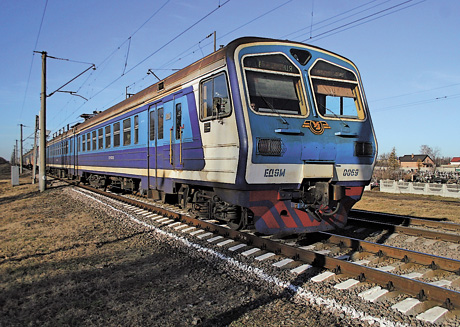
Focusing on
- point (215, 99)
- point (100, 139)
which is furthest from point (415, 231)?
point (100, 139)

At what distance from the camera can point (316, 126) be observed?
6.03 metres

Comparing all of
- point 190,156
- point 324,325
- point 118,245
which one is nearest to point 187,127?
point 190,156

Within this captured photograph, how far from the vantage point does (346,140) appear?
6371mm

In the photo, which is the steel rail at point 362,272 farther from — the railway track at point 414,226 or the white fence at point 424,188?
the white fence at point 424,188

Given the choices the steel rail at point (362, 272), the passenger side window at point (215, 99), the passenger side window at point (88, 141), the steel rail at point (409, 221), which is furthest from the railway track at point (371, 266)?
the passenger side window at point (88, 141)

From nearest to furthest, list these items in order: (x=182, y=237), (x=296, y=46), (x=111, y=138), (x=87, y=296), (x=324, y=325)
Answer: (x=324, y=325), (x=87, y=296), (x=296, y=46), (x=182, y=237), (x=111, y=138)

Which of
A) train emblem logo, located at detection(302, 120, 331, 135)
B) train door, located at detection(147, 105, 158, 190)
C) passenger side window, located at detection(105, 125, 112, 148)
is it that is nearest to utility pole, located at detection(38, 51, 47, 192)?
passenger side window, located at detection(105, 125, 112, 148)

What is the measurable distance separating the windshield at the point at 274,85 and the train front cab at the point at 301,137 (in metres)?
0.02

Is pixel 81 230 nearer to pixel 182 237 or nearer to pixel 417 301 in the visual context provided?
pixel 182 237

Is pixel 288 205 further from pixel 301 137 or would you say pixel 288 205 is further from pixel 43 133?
pixel 43 133

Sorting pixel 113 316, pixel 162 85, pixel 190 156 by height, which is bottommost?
pixel 113 316

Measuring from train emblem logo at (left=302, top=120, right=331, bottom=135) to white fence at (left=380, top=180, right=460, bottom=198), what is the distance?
20.4m

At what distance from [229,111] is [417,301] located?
3571 millimetres

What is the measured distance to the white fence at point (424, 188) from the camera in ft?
73.8
